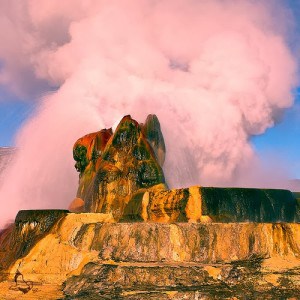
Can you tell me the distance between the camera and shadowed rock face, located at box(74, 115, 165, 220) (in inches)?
1909

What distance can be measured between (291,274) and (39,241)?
18.8 meters

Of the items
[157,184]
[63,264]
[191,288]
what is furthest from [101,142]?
[191,288]

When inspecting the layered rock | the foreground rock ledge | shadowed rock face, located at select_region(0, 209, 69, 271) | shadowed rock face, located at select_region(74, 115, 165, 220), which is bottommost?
the foreground rock ledge

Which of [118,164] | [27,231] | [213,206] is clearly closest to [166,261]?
[213,206]

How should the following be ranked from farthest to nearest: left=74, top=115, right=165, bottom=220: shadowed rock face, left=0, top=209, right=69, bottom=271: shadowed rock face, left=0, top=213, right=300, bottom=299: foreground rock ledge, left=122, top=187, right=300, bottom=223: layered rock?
left=74, top=115, right=165, bottom=220: shadowed rock face
left=0, top=209, right=69, bottom=271: shadowed rock face
left=122, top=187, right=300, bottom=223: layered rock
left=0, top=213, right=300, bottom=299: foreground rock ledge

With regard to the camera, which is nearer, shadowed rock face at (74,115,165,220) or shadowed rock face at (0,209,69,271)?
shadowed rock face at (0,209,69,271)

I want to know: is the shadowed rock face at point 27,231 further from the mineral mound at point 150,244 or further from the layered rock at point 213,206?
the layered rock at point 213,206

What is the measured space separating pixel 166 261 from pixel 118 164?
681 inches

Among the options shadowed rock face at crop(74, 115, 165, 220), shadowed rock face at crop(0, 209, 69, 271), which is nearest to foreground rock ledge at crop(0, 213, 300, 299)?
shadowed rock face at crop(0, 209, 69, 271)

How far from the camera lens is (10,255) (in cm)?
4384

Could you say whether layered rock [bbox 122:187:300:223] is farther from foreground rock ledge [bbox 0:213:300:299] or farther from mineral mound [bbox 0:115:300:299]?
foreground rock ledge [bbox 0:213:300:299]

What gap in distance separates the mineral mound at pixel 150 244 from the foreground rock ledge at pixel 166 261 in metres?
0.06

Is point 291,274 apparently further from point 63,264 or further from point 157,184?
point 157,184

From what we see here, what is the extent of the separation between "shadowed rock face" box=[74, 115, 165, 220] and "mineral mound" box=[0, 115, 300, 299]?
0.35ft
